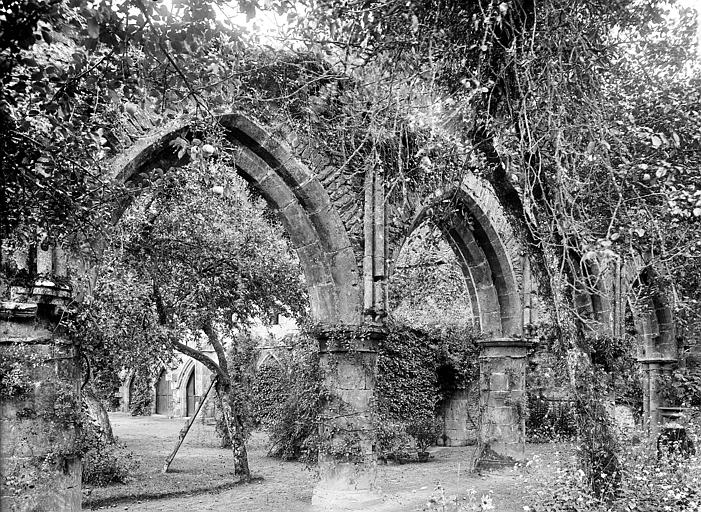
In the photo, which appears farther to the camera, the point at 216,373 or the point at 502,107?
the point at 216,373

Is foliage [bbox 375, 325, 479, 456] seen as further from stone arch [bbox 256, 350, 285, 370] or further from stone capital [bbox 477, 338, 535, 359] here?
stone capital [bbox 477, 338, 535, 359]

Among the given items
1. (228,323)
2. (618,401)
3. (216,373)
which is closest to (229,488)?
(216,373)

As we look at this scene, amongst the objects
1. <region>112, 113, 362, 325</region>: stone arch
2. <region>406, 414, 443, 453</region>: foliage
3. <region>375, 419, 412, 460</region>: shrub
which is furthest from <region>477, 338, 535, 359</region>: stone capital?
<region>406, 414, 443, 453</region>: foliage

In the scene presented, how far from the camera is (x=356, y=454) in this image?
6.29 m

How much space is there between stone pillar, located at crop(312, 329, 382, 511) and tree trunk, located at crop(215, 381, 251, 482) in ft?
7.71

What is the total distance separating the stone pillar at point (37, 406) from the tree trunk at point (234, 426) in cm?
375

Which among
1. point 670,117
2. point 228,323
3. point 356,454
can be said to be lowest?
point 356,454

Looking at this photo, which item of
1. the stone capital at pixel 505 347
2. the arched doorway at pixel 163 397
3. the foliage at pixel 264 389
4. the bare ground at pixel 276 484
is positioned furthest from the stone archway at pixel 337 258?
the arched doorway at pixel 163 397

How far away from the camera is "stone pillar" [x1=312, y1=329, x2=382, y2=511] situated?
626 centimetres

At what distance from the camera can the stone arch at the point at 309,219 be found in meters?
6.26

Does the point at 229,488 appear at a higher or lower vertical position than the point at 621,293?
lower

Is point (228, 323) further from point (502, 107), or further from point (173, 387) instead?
point (173, 387)

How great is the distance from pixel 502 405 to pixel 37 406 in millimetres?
5573

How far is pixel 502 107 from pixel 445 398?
30.6 feet
